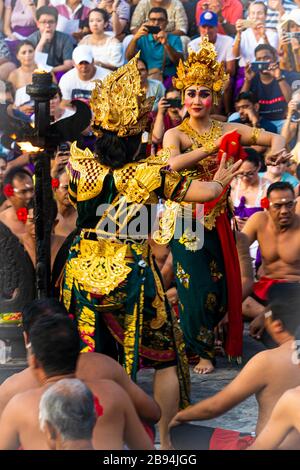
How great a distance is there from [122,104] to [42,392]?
6.71 feet

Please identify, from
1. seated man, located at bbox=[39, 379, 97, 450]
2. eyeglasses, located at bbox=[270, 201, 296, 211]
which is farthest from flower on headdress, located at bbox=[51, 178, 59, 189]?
seated man, located at bbox=[39, 379, 97, 450]

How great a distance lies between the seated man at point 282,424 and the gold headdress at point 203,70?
11.2 ft

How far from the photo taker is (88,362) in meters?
5.29

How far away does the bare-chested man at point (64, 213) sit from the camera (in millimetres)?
9086

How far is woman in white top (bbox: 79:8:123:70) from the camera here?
11617 millimetres

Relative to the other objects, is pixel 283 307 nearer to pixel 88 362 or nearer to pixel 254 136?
pixel 88 362

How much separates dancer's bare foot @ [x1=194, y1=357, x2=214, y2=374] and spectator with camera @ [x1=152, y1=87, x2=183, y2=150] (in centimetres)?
312

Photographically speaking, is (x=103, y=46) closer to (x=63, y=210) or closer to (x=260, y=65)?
(x=260, y=65)

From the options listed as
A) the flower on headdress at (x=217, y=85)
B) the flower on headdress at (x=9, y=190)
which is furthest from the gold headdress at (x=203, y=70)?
the flower on headdress at (x=9, y=190)

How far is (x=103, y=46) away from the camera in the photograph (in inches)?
458

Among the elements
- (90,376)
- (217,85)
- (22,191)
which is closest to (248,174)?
(22,191)

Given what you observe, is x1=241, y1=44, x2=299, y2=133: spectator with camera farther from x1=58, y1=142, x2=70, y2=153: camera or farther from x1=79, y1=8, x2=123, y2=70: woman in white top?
x1=58, y1=142, x2=70, y2=153: camera

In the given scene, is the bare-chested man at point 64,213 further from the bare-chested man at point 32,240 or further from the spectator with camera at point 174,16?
the spectator with camera at point 174,16
